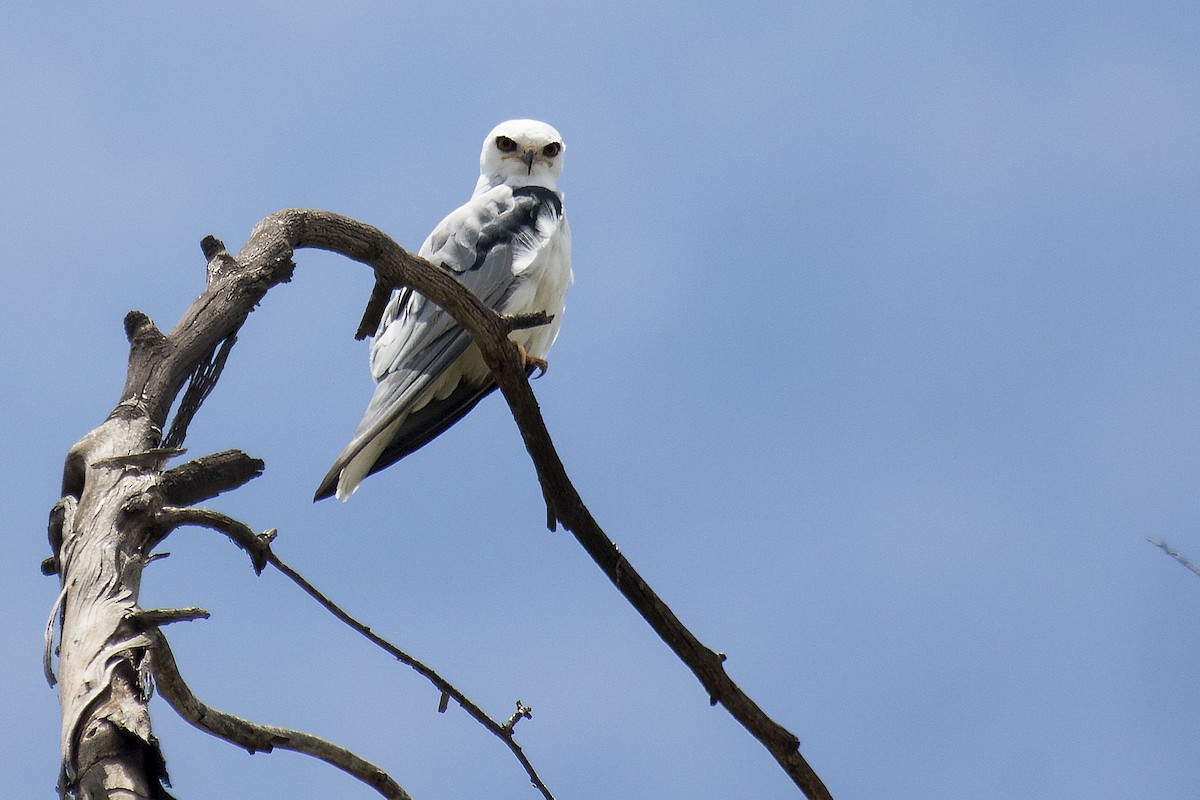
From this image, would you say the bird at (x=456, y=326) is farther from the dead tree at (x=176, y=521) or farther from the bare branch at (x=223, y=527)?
the bare branch at (x=223, y=527)

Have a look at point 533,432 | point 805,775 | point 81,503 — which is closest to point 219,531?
point 81,503

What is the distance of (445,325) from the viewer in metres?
5.56

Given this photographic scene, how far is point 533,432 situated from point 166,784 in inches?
78.6

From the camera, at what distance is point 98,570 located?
7.86 feet

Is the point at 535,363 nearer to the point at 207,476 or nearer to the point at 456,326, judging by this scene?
the point at 456,326

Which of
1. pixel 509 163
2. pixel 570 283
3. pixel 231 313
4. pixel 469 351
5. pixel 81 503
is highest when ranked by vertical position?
pixel 509 163

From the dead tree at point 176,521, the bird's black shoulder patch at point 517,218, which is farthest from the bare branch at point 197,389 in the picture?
the bird's black shoulder patch at point 517,218

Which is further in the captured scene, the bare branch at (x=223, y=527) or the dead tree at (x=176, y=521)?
the bare branch at (x=223, y=527)

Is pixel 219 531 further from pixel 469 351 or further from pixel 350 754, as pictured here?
pixel 469 351

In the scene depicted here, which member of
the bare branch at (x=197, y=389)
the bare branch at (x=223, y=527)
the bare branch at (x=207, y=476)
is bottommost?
the bare branch at (x=223, y=527)

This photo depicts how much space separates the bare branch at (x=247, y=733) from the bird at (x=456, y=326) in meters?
2.08

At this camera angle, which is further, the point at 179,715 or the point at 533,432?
the point at 533,432

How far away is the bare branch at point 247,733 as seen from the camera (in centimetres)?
254

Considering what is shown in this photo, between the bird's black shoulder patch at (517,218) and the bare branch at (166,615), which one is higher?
the bird's black shoulder patch at (517,218)
